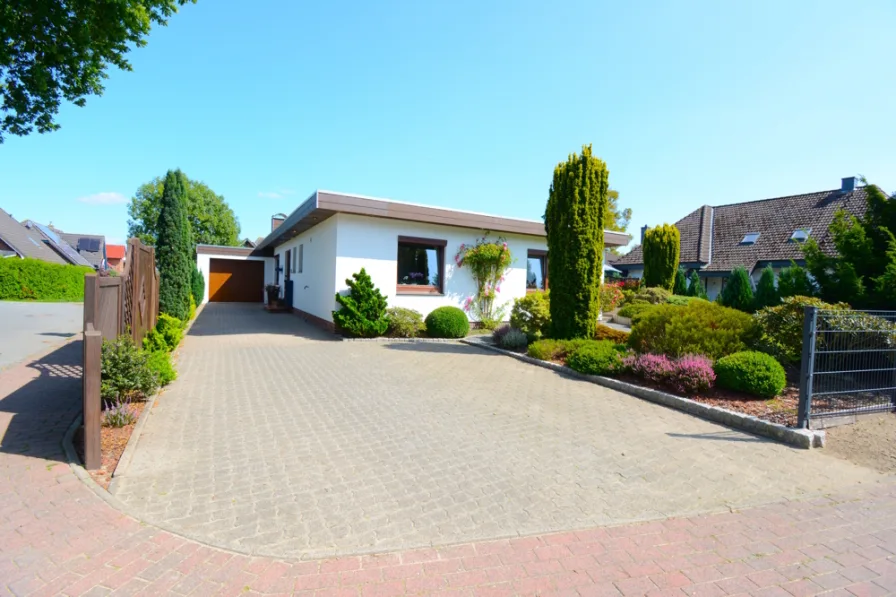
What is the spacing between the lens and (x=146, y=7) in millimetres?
7762

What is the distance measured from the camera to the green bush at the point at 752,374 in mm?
5938

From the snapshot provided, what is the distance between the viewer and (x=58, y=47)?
7.81 metres

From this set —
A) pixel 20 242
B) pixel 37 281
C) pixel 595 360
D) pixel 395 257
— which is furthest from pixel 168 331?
pixel 20 242

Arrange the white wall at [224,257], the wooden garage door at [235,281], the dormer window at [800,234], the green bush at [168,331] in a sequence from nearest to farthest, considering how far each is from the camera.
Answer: the green bush at [168,331] → the dormer window at [800,234] → the white wall at [224,257] → the wooden garage door at [235,281]

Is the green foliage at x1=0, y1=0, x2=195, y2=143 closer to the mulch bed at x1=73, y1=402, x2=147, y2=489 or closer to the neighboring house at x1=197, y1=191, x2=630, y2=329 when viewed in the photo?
the neighboring house at x1=197, y1=191, x2=630, y2=329

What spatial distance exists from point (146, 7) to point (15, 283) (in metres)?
23.9

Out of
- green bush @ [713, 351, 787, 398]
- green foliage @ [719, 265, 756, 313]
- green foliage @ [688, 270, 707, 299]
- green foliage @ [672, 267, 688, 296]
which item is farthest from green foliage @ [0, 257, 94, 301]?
green foliage @ [688, 270, 707, 299]

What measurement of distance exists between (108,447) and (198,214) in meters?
45.0

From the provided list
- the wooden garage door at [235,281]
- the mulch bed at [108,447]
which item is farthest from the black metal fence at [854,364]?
the wooden garage door at [235,281]

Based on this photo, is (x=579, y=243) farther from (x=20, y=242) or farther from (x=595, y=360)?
(x=20, y=242)

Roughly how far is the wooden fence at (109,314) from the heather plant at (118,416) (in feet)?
2.32

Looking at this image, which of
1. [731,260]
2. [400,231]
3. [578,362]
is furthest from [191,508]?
[731,260]

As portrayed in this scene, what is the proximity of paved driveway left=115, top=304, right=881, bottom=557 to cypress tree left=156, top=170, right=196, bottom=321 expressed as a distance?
4588 millimetres

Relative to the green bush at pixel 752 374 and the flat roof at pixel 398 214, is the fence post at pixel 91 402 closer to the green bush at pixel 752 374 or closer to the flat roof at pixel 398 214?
the green bush at pixel 752 374
